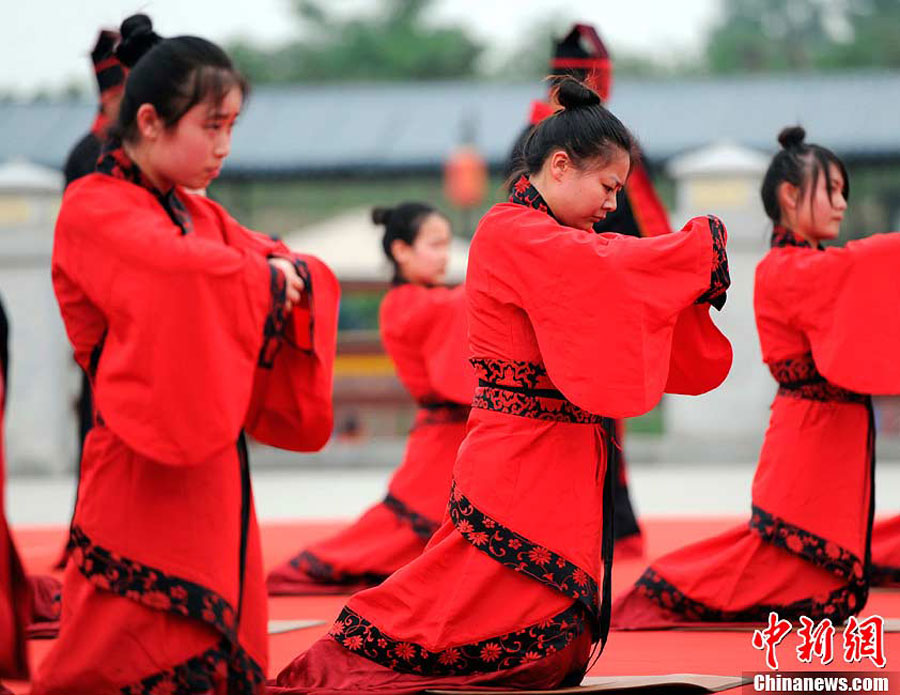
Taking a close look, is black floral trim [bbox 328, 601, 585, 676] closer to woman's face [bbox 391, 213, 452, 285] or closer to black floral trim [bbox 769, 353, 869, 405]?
black floral trim [bbox 769, 353, 869, 405]

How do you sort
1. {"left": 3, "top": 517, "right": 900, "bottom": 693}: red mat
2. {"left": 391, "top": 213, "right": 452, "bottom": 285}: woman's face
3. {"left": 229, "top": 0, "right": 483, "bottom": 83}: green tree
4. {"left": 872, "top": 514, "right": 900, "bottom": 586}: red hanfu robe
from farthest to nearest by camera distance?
1. {"left": 229, "top": 0, "right": 483, "bottom": 83}: green tree
2. {"left": 391, "top": 213, "right": 452, "bottom": 285}: woman's face
3. {"left": 872, "top": 514, "right": 900, "bottom": 586}: red hanfu robe
4. {"left": 3, "top": 517, "right": 900, "bottom": 693}: red mat

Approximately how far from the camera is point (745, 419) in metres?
10.9

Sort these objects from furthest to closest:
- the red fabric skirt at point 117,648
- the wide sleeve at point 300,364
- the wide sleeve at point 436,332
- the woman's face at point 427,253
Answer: the woman's face at point 427,253 → the wide sleeve at point 436,332 → the wide sleeve at point 300,364 → the red fabric skirt at point 117,648

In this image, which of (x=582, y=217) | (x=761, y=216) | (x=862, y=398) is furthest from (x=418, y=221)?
(x=761, y=216)

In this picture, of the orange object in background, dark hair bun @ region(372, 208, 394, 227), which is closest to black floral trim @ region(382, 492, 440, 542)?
Result: dark hair bun @ region(372, 208, 394, 227)

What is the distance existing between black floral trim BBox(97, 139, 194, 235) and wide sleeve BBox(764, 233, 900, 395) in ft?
5.80

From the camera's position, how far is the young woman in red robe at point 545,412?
2.76m

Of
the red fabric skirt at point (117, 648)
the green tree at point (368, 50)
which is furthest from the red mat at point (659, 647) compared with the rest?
the green tree at point (368, 50)

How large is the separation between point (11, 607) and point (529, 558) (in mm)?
983

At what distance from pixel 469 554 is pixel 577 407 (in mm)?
367

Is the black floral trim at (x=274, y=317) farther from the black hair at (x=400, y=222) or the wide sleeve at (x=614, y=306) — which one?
the black hair at (x=400, y=222)

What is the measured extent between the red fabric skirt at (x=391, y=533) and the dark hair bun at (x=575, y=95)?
1.98m

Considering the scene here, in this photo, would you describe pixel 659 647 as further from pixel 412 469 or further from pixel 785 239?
pixel 412 469

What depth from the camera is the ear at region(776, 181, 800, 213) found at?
12.7ft
